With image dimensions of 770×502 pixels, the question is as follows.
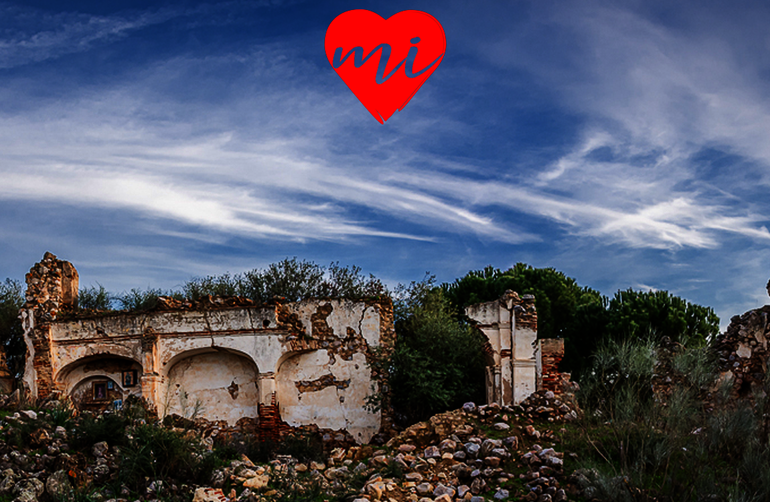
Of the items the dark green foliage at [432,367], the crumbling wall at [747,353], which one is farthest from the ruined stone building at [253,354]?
the crumbling wall at [747,353]

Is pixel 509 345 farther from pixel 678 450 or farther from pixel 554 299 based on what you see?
pixel 554 299

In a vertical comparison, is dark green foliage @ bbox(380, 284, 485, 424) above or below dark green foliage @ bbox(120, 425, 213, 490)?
above

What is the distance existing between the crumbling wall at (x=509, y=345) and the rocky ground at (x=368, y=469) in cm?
550

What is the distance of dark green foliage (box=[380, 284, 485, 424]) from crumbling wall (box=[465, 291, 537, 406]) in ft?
2.15

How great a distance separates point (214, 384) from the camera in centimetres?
1991

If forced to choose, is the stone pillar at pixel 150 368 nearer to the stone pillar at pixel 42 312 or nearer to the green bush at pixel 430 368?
the stone pillar at pixel 42 312

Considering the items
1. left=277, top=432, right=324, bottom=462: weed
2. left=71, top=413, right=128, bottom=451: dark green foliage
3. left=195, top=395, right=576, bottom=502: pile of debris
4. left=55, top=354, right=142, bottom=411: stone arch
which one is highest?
left=55, top=354, right=142, bottom=411: stone arch

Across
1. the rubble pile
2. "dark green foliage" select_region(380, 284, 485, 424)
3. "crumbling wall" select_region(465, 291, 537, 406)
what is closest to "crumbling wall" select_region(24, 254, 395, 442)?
"dark green foliage" select_region(380, 284, 485, 424)

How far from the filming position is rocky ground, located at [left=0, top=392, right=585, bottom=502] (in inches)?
445

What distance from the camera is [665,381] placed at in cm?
1609

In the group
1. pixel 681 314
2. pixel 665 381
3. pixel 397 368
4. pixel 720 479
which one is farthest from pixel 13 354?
pixel 681 314

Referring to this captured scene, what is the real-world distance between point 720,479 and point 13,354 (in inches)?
914

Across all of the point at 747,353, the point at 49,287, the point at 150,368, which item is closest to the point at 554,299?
the point at 747,353

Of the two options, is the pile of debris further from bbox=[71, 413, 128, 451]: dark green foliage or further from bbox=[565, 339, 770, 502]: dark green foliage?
bbox=[71, 413, 128, 451]: dark green foliage
